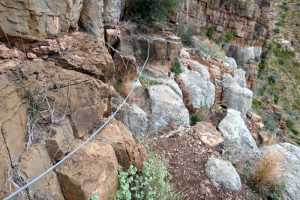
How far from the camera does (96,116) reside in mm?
3203

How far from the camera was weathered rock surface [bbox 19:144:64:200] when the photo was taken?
2242mm

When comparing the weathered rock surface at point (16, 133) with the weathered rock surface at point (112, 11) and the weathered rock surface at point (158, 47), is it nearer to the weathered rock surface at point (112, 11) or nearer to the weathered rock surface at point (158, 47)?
the weathered rock surface at point (112, 11)

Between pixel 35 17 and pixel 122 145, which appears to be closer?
pixel 35 17

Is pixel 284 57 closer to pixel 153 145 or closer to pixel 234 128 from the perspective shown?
pixel 234 128

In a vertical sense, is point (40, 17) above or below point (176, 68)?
above

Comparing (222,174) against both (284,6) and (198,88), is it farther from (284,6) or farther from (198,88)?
(284,6)

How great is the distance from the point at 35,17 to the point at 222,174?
266cm

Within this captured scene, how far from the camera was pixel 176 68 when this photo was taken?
575cm

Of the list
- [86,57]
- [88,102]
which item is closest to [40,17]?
[86,57]

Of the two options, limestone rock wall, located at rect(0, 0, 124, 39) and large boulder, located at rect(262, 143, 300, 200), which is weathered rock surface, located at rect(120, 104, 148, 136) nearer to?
limestone rock wall, located at rect(0, 0, 124, 39)

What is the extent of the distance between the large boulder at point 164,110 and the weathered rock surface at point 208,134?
223mm

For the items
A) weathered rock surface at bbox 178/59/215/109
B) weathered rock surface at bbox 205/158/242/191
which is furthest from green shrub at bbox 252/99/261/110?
weathered rock surface at bbox 205/158/242/191

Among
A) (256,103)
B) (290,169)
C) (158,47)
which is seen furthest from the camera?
(256,103)

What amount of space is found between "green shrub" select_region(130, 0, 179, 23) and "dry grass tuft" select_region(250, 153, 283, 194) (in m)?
3.18
